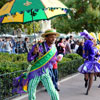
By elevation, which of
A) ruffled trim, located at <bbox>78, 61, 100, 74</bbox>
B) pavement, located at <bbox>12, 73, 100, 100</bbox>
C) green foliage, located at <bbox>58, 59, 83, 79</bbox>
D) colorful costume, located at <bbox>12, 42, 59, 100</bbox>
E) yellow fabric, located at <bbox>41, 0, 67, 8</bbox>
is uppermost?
yellow fabric, located at <bbox>41, 0, 67, 8</bbox>

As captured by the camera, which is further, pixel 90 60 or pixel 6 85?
pixel 90 60

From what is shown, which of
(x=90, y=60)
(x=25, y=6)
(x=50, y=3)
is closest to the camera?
(x=25, y=6)

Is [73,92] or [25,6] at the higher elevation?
[25,6]

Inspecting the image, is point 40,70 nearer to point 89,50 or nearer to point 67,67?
point 89,50

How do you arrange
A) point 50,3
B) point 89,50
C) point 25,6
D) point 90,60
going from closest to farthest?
point 25,6 → point 50,3 → point 89,50 → point 90,60

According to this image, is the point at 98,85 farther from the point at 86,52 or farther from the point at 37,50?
the point at 37,50

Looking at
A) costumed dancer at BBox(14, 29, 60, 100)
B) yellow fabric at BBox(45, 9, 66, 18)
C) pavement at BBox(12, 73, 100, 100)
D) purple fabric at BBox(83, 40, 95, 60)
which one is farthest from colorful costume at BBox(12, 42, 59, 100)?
purple fabric at BBox(83, 40, 95, 60)

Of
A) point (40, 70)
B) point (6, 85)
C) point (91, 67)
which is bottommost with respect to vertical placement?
point (6, 85)

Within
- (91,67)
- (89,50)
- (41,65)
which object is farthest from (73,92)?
(41,65)

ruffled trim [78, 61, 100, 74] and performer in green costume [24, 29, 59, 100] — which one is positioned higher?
performer in green costume [24, 29, 59, 100]

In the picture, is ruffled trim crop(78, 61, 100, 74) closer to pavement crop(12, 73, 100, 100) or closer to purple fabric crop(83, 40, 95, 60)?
purple fabric crop(83, 40, 95, 60)

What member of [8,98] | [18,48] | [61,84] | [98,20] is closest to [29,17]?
[8,98]

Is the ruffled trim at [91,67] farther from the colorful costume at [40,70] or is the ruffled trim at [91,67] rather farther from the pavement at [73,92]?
the colorful costume at [40,70]

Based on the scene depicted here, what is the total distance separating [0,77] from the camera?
633 centimetres
